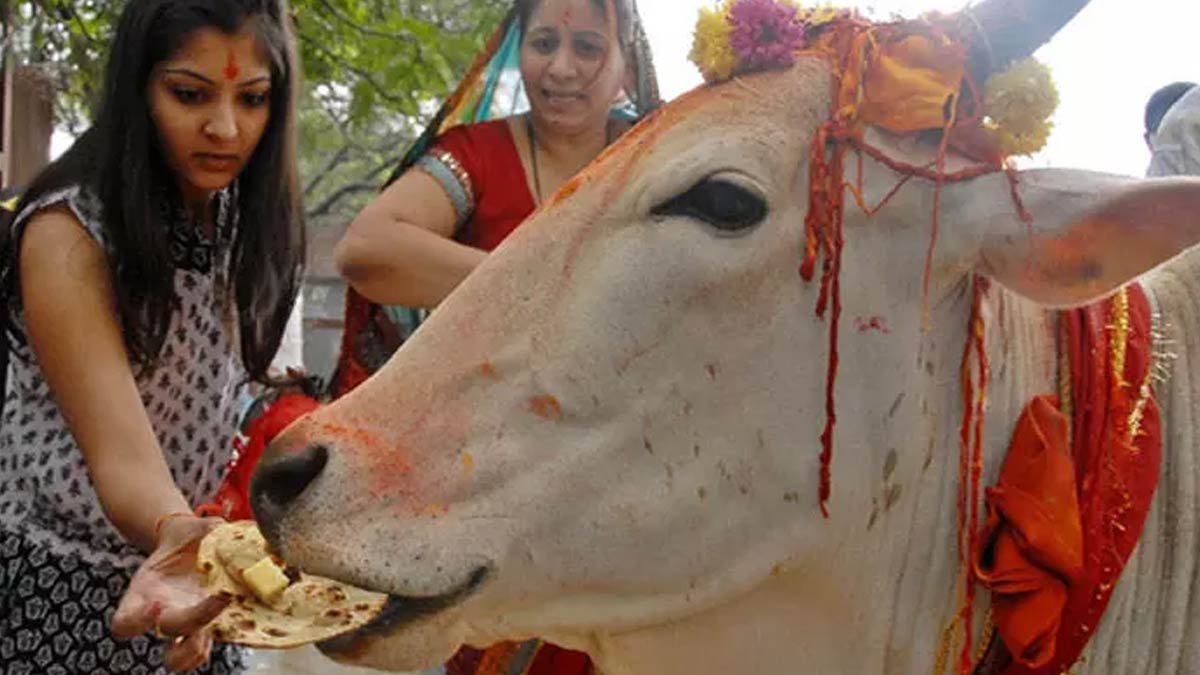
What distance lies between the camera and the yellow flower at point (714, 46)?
2262mm

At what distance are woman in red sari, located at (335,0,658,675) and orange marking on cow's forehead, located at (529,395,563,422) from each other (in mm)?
768

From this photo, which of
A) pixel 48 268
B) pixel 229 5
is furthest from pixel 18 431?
pixel 229 5

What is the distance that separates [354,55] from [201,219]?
6.46 meters

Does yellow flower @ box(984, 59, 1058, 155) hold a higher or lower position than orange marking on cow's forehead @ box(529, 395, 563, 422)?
Result: higher

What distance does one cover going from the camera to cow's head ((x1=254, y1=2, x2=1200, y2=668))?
1.97m

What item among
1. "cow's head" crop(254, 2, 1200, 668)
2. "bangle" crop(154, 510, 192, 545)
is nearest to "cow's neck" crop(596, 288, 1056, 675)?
"cow's head" crop(254, 2, 1200, 668)

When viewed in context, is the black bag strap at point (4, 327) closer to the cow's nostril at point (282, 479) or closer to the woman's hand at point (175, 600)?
the woman's hand at point (175, 600)

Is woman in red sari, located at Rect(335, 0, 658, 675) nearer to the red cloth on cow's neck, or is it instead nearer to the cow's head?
the cow's head

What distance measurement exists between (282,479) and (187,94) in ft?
3.83

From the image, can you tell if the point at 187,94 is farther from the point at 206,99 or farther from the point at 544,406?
the point at 544,406

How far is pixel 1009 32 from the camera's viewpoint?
2242 mm

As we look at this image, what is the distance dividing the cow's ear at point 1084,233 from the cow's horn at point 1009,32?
24cm

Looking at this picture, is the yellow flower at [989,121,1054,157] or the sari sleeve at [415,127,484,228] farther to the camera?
the sari sleeve at [415,127,484,228]

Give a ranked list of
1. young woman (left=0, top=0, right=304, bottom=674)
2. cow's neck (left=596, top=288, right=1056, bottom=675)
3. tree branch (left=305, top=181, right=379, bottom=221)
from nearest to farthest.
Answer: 1. cow's neck (left=596, top=288, right=1056, bottom=675)
2. young woman (left=0, top=0, right=304, bottom=674)
3. tree branch (left=305, top=181, right=379, bottom=221)
